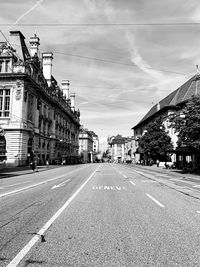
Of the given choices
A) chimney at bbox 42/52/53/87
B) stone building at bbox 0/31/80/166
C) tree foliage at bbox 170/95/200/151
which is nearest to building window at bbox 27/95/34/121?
stone building at bbox 0/31/80/166

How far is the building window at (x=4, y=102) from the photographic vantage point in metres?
44.4

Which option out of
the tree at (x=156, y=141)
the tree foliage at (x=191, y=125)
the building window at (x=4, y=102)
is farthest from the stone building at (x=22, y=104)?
the tree foliage at (x=191, y=125)

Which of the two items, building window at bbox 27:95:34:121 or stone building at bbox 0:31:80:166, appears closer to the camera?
stone building at bbox 0:31:80:166

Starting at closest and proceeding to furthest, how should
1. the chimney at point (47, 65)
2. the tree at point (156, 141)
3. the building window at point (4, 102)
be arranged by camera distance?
the building window at point (4, 102)
the tree at point (156, 141)
the chimney at point (47, 65)

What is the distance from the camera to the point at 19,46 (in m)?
49.0

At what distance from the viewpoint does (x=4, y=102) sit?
44.5 meters

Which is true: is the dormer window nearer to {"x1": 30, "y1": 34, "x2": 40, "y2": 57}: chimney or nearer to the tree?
{"x1": 30, "y1": 34, "x2": 40, "y2": 57}: chimney

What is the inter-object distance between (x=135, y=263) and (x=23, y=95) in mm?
43459

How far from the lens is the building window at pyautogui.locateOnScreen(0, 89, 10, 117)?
44.4 meters

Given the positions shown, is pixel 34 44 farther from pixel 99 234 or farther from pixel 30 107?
pixel 99 234

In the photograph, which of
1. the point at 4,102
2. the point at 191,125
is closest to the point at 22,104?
the point at 4,102

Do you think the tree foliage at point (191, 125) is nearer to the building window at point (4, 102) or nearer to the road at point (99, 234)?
the road at point (99, 234)

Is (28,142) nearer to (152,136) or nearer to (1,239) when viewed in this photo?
(152,136)

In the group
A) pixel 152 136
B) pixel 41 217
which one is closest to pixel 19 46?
pixel 152 136
